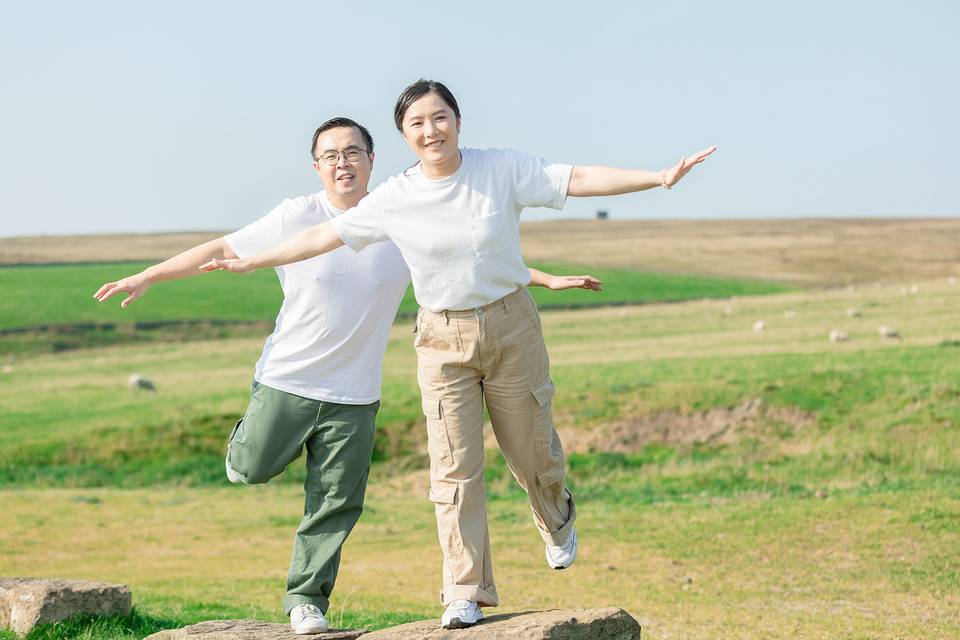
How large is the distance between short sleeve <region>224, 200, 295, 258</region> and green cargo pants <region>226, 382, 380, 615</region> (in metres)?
0.88

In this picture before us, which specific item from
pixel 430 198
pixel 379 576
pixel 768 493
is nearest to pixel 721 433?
pixel 768 493

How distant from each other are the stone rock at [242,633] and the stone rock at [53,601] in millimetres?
2024

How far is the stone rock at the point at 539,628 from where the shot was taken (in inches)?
294

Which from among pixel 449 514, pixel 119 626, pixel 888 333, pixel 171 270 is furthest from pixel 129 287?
pixel 888 333

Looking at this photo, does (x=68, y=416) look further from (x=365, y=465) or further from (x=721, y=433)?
(x=365, y=465)

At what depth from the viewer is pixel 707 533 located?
1731 centimetres

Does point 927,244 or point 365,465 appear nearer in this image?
point 365,465

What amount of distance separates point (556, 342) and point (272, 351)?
33.8 meters

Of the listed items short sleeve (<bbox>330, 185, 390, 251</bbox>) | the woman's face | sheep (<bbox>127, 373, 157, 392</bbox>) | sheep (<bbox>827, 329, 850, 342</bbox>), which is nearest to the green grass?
short sleeve (<bbox>330, 185, 390, 251</bbox>)

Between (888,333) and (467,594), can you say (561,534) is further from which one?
(888,333)

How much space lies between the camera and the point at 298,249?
7.84m

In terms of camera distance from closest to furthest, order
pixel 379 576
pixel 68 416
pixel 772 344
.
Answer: pixel 379 576, pixel 68 416, pixel 772 344

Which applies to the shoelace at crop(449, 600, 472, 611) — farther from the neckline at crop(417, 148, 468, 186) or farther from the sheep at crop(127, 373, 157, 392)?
the sheep at crop(127, 373, 157, 392)

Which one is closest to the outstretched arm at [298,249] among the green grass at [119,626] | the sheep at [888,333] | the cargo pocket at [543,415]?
the cargo pocket at [543,415]
